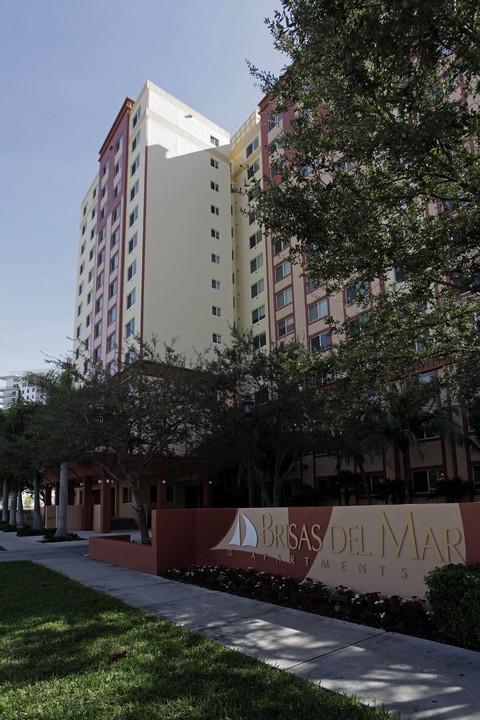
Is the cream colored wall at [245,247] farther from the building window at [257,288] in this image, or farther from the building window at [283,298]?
the building window at [283,298]

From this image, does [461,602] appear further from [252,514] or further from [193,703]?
[252,514]

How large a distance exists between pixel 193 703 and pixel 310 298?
102ft

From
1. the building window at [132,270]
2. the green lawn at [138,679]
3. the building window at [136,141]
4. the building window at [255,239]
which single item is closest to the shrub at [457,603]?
the green lawn at [138,679]

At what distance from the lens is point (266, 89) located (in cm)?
1026

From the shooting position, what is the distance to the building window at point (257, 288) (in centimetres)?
4134

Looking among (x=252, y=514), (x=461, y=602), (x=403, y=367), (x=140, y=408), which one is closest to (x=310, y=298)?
(x=140, y=408)

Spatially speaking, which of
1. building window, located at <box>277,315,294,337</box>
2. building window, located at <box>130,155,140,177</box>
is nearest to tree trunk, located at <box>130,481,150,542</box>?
building window, located at <box>277,315,294,337</box>

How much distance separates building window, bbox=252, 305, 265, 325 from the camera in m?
40.3

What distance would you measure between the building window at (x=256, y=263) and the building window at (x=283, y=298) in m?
5.64

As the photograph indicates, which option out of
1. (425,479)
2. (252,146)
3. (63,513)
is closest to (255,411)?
(425,479)

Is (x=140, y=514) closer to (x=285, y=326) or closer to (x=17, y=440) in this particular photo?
(x=17, y=440)

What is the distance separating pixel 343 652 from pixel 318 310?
28.8m

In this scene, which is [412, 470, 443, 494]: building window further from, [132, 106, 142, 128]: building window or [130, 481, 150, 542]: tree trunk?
[132, 106, 142, 128]: building window

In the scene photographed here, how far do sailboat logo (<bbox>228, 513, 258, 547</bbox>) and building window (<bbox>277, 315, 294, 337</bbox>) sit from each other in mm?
25025
